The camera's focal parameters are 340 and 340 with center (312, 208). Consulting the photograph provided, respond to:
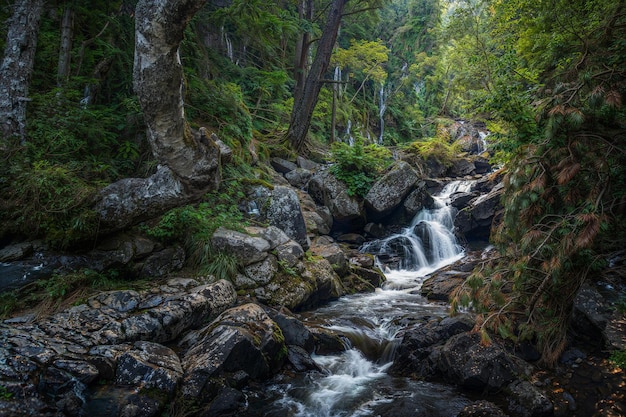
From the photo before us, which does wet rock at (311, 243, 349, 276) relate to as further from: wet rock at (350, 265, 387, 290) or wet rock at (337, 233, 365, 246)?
wet rock at (337, 233, 365, 246)

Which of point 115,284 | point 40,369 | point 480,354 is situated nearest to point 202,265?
point 115,284

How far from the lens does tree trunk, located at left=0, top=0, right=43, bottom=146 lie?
5.49 metres

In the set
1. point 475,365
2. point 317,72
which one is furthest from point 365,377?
point 317,72

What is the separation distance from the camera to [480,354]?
4734 mm

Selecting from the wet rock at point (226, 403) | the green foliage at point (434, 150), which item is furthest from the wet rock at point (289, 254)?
the green foliage at point (434, 150)

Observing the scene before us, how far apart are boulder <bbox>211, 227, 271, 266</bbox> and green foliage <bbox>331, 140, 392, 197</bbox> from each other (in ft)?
20.0

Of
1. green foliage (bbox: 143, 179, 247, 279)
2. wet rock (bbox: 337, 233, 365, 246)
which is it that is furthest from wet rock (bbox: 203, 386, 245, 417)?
wet rock (bbox: 337, 233, 365, 246)

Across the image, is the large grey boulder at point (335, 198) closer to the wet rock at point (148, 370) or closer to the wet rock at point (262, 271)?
the wet rock at point (262, 271)

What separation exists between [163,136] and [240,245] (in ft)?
8.39

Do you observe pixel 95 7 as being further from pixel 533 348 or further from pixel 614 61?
pixel 533 348

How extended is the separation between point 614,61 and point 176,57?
6145mm

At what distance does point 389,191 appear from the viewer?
12836 mm

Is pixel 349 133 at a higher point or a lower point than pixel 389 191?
higher

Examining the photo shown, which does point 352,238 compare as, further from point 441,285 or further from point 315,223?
point 441,285
